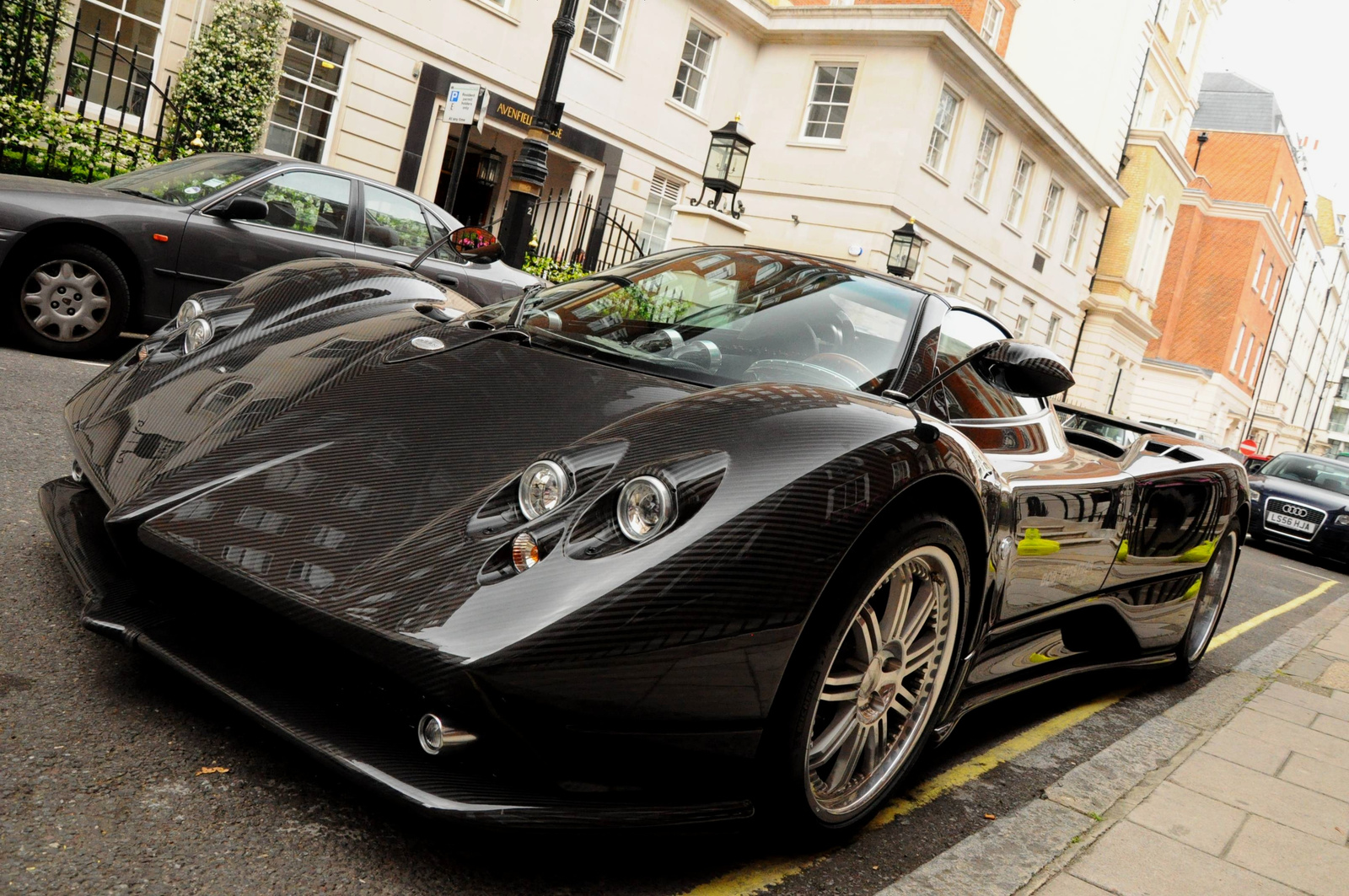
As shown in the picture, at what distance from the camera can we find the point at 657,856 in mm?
2166

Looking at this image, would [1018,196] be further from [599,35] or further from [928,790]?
[928,790]

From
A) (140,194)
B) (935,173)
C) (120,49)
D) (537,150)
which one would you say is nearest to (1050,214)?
(935,173)

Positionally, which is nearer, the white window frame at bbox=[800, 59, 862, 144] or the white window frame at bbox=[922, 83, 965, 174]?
the white window frame at bbox=[800, 59, 862, 144]

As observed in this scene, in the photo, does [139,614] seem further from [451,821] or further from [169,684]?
[451,821]

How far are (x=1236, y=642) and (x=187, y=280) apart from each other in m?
6.60

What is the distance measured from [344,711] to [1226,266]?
169 ft

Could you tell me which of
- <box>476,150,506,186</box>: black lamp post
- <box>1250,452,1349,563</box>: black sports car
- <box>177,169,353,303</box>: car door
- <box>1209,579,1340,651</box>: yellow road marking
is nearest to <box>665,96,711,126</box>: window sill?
<box>476,150,506,186</box>: black lamp post

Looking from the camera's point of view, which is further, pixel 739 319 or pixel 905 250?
pixel 905 250

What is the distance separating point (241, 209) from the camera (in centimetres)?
657

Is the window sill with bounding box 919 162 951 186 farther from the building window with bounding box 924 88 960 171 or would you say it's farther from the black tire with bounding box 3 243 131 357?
the black tire with bounding box 3 243 131 357

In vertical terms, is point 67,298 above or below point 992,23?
below

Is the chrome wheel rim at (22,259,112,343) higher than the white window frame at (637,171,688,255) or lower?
lower

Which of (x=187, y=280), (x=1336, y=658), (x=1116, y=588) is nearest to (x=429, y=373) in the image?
(x=1116, y=588)

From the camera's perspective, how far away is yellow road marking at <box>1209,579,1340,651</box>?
21.0 feet
